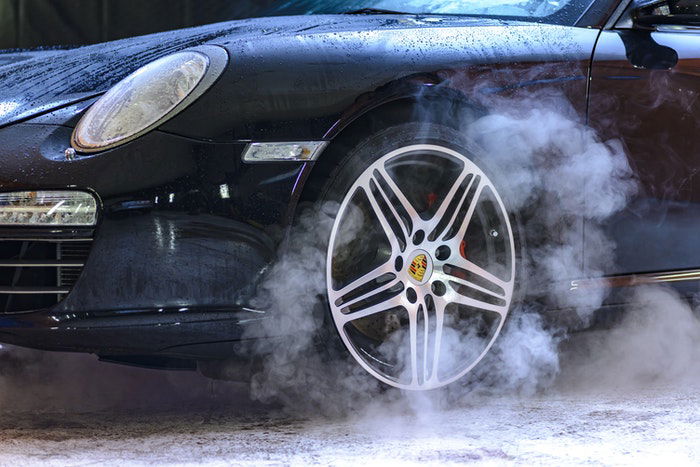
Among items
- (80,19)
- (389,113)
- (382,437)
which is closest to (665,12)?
(389,113)

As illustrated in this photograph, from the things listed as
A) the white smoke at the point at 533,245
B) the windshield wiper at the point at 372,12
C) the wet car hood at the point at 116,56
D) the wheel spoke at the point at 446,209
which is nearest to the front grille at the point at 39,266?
the wet car hood at the point at 116,56

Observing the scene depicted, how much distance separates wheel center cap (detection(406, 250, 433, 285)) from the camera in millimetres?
2975

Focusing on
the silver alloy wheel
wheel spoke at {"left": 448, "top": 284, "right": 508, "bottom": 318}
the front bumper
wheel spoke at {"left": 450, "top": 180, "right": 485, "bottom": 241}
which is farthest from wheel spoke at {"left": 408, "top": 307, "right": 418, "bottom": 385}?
the front bumper

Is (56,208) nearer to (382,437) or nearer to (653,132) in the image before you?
(382,437)

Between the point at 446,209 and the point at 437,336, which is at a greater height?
the point at 446,209

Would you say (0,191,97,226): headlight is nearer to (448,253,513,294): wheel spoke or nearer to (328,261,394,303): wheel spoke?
(328,261,394,303): wheel spoke

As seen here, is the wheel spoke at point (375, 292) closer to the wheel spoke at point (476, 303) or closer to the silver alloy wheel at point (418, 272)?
the silver alloy wheel at point (418, 272)

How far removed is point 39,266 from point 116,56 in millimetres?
752

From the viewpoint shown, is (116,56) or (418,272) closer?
(418,272)

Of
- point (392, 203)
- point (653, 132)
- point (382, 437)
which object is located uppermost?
point (653, 132)

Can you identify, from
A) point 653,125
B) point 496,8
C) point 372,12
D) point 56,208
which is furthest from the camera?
point 372,12

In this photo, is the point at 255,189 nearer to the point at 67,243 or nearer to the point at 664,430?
the point at 67,243

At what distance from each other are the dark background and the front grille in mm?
5943

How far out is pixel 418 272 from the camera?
298cm
